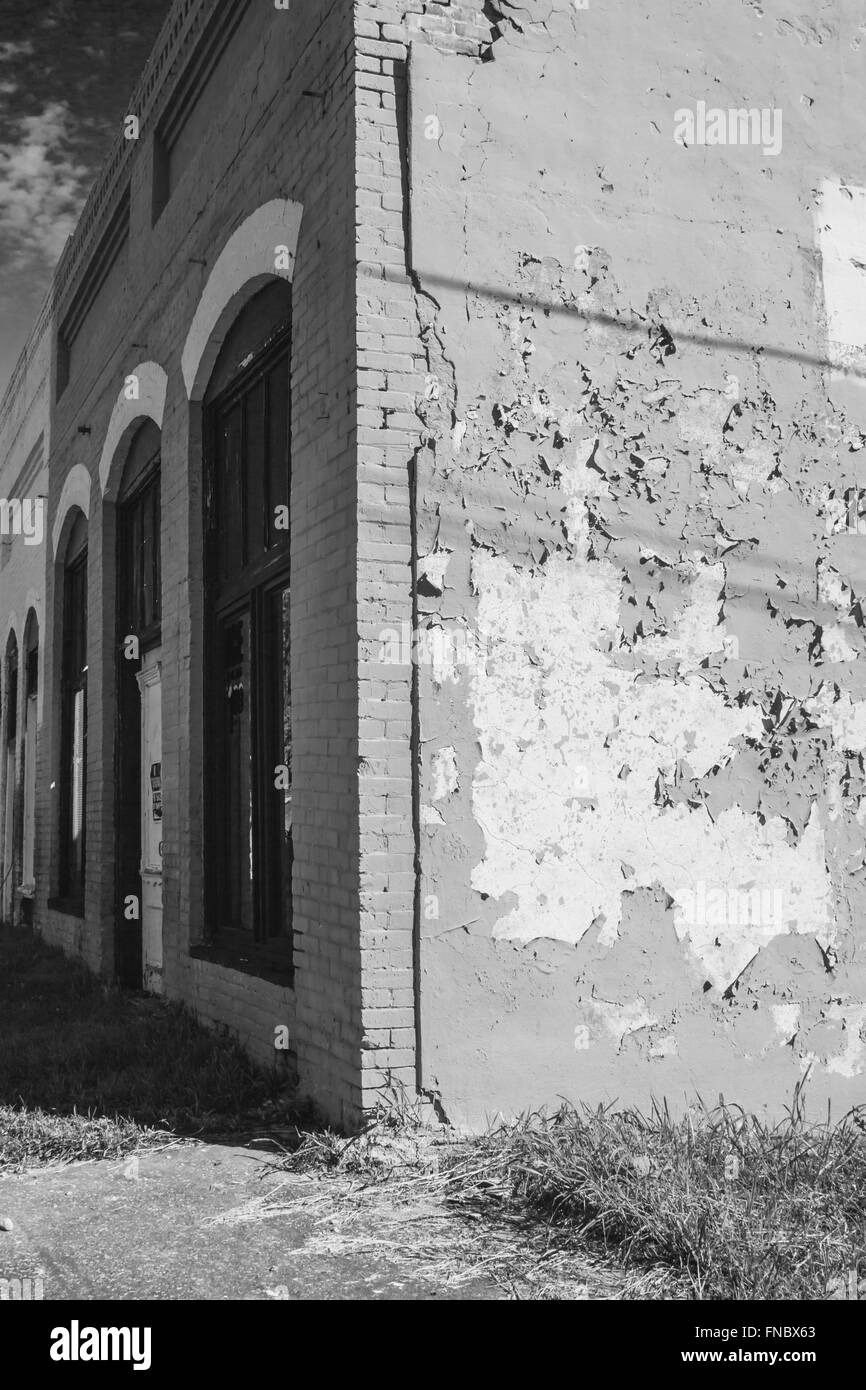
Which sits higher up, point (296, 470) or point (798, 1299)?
point (296, 470)

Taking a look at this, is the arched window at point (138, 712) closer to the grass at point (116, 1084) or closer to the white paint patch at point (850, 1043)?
the grass at point (116, 1084)

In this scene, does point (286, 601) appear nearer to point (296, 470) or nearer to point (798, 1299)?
point (296, 470)

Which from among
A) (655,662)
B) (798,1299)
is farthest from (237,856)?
(798,1299)

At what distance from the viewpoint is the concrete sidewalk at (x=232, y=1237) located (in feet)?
13.5

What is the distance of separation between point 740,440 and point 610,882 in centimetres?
222

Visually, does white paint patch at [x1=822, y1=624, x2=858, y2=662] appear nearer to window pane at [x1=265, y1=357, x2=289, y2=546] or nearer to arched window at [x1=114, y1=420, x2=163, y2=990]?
window pane at [x1=265, y1=357, x2=289, y2=546]

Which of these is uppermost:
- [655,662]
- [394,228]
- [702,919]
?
[394,228]

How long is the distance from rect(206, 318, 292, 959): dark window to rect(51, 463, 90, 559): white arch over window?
4029 mm

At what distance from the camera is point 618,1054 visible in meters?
5.83

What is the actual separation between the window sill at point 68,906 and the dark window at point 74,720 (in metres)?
0.07

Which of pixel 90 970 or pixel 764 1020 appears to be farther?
pixel 90 970

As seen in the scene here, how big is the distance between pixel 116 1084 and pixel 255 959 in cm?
106

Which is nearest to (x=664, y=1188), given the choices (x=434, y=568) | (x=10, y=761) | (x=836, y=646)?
(x=434, y=568)

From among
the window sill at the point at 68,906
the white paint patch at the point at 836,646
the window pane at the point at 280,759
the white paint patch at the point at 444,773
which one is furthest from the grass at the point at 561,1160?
the window sill at the point at 68,906
